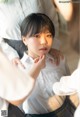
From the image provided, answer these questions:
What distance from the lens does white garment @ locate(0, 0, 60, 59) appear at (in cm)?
66

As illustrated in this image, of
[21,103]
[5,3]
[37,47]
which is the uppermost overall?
[5,3]

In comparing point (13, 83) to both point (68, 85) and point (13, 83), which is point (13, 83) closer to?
point (13, 83)

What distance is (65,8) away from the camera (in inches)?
26.4

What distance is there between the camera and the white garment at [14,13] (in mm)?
659

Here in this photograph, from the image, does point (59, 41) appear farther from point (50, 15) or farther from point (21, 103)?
point (21, 103)

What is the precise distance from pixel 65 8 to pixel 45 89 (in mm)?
205

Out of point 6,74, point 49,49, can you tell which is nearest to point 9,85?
point 6,74

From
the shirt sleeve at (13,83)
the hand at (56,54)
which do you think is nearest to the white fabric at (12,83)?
the shirt sleeve at (13,83)

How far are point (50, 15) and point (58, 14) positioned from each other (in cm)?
2

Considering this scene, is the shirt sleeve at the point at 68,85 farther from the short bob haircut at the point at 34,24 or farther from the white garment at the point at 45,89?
the short bob haircut at the point at 34,24

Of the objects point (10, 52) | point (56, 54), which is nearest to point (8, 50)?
point (10, 52)

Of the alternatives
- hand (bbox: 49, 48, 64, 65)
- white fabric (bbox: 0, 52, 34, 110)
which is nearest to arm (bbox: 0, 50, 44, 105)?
white fabric (bbox: 0, 52, 34, 110)

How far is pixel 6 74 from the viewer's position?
2.03ft

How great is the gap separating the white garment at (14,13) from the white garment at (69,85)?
130 millimetres
